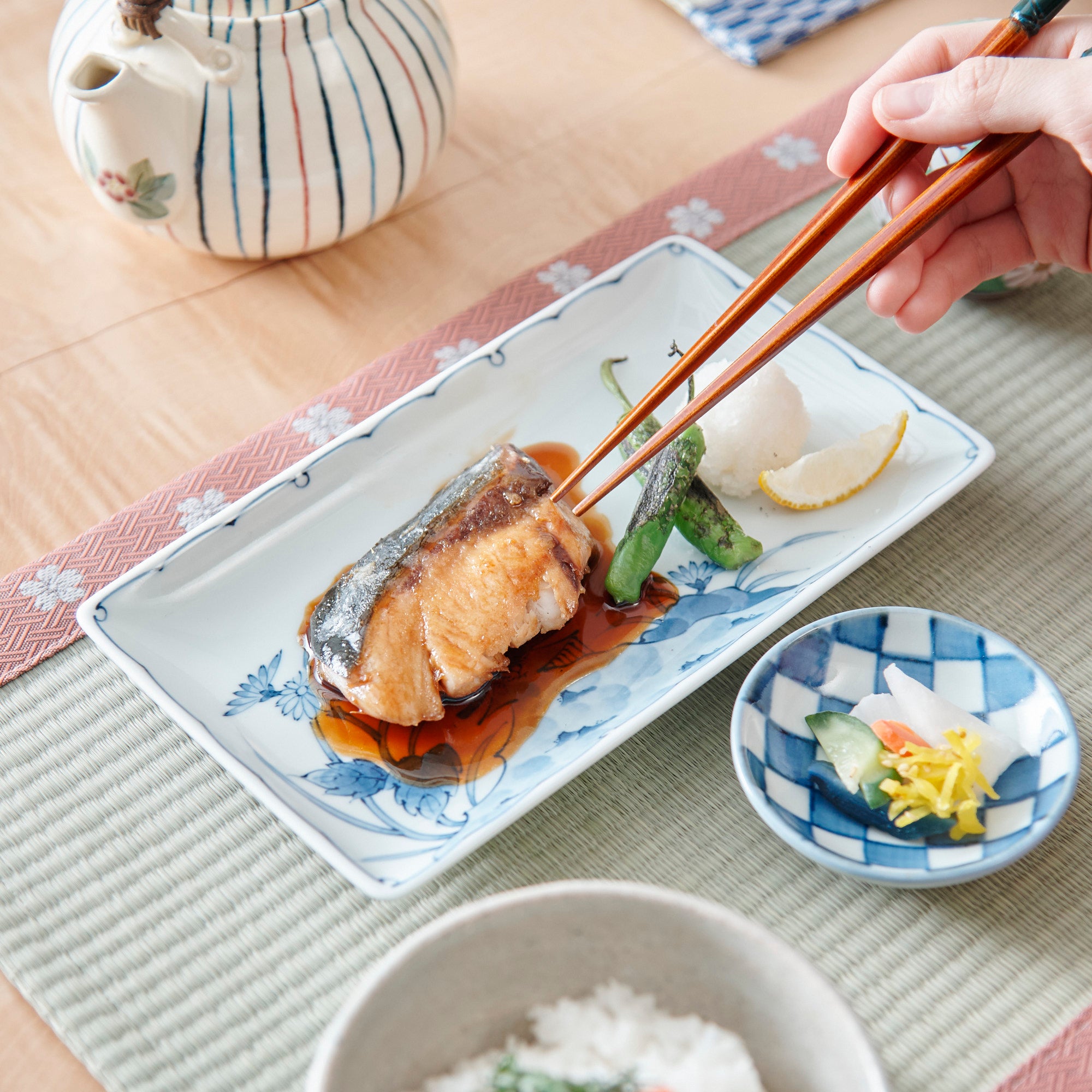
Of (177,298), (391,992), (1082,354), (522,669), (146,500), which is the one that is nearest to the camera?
(391,992)

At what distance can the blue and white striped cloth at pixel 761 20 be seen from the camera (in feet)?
9.55

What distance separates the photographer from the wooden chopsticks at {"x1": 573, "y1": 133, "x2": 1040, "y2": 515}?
1.62 metres

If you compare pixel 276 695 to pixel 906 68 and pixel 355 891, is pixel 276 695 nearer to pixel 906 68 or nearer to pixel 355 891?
pixel 355 891

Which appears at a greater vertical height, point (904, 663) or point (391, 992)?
point (391, 992)

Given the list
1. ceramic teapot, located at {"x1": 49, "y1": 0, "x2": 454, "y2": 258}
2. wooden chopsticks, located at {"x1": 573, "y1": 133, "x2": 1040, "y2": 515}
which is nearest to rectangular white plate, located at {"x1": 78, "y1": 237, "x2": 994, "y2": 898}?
wooden chopsticks, located at {"x1": 573, "y1": 133, "x2": 1040, "y2": 515}

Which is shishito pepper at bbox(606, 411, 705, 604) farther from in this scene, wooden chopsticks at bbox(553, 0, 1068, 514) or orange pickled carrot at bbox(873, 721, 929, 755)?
orange pickled carrot at bbox(873, 721, 929, 755)

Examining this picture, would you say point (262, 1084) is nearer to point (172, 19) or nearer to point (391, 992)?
point (391, 992)

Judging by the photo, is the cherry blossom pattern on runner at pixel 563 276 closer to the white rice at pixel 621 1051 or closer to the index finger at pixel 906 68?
the index finger at pixel 906 68

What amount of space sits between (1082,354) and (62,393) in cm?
224

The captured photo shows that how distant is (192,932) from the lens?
1515mm

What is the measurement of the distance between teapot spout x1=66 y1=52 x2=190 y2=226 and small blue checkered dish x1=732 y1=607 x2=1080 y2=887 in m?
1.48

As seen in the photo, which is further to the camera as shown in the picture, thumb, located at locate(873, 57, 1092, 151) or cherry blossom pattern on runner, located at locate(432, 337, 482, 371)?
cherry blossom pattern on runner, located at locate(432, 337, 482, 371)

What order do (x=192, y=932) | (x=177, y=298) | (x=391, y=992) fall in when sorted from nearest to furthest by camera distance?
(x=391, y=992) < (x=192, y=932) < (x=177, y=298)

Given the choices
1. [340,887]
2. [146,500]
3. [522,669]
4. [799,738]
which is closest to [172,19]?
[146,500]
